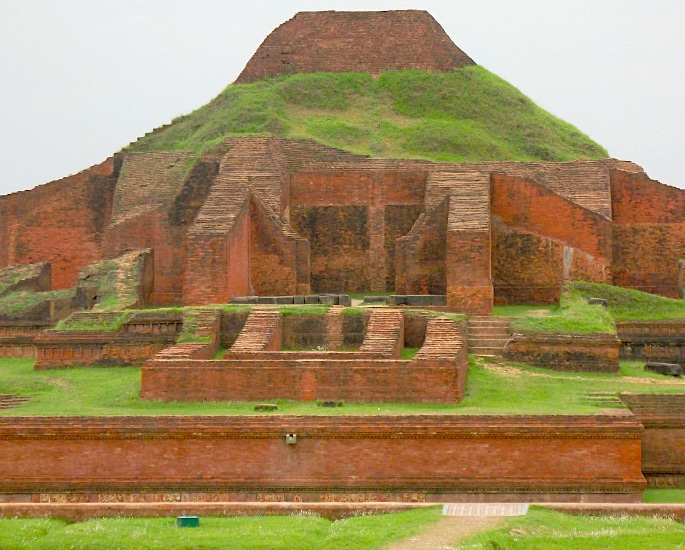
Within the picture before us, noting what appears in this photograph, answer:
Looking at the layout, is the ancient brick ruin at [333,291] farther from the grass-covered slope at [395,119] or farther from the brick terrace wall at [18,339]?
the grass-covered slope at [395,119]

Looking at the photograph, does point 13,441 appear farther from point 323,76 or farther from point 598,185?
point 323,76

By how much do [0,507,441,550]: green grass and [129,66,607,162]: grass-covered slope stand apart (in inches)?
512

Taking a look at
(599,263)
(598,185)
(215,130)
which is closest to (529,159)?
(598,185)

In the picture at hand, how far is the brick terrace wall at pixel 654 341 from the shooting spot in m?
19.9

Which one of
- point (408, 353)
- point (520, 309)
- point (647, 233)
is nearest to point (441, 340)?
point (408, 353)

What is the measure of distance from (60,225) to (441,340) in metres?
10.7

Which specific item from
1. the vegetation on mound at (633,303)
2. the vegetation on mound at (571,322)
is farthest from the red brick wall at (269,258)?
the vegetation on mound at (633,303)

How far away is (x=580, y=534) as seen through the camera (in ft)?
39.5

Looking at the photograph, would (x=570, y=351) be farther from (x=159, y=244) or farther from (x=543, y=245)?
(x=159, y=244)

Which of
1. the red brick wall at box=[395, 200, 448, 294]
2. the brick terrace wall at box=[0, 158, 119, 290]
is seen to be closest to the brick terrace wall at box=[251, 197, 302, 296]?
the red brick wall at box=[395, 200, 448, 294]

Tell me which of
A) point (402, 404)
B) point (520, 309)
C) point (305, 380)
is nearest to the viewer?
point (402, 404)

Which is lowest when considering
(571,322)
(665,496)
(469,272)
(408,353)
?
(665,496)

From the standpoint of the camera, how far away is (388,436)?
604 inches

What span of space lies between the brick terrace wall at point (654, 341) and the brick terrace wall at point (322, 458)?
491cm
